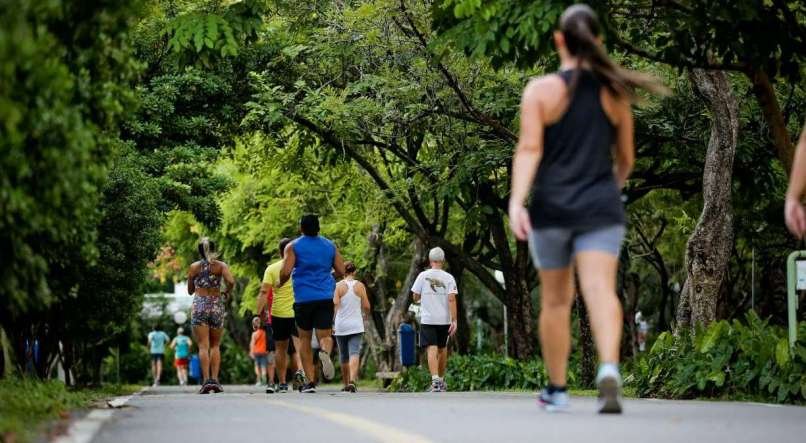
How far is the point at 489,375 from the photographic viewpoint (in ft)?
77.8

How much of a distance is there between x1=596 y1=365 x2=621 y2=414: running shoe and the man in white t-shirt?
11.1 metres

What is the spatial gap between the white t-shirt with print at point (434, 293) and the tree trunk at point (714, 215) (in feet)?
10.5

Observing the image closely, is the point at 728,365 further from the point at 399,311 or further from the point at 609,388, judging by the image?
the point at 399,311

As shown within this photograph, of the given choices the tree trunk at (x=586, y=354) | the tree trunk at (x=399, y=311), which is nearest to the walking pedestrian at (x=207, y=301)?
the tree trunk at (x=586, y=354)

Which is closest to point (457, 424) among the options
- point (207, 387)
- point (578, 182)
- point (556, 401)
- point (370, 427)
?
point (370, 427)

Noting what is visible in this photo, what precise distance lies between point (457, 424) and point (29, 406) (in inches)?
126

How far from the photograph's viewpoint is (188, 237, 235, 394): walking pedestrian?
1770cm

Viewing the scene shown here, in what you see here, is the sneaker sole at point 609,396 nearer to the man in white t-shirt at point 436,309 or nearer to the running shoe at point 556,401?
the running shoe at point 556,401

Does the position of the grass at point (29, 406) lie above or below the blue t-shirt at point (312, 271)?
below

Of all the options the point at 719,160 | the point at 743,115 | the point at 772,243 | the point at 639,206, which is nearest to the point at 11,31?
the point at 719,160

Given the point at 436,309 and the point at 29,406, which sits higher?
the point at 436,309

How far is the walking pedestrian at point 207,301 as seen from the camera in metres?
17.7

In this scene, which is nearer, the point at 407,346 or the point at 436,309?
the point at 436,309

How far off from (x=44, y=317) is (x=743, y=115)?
391 inches
